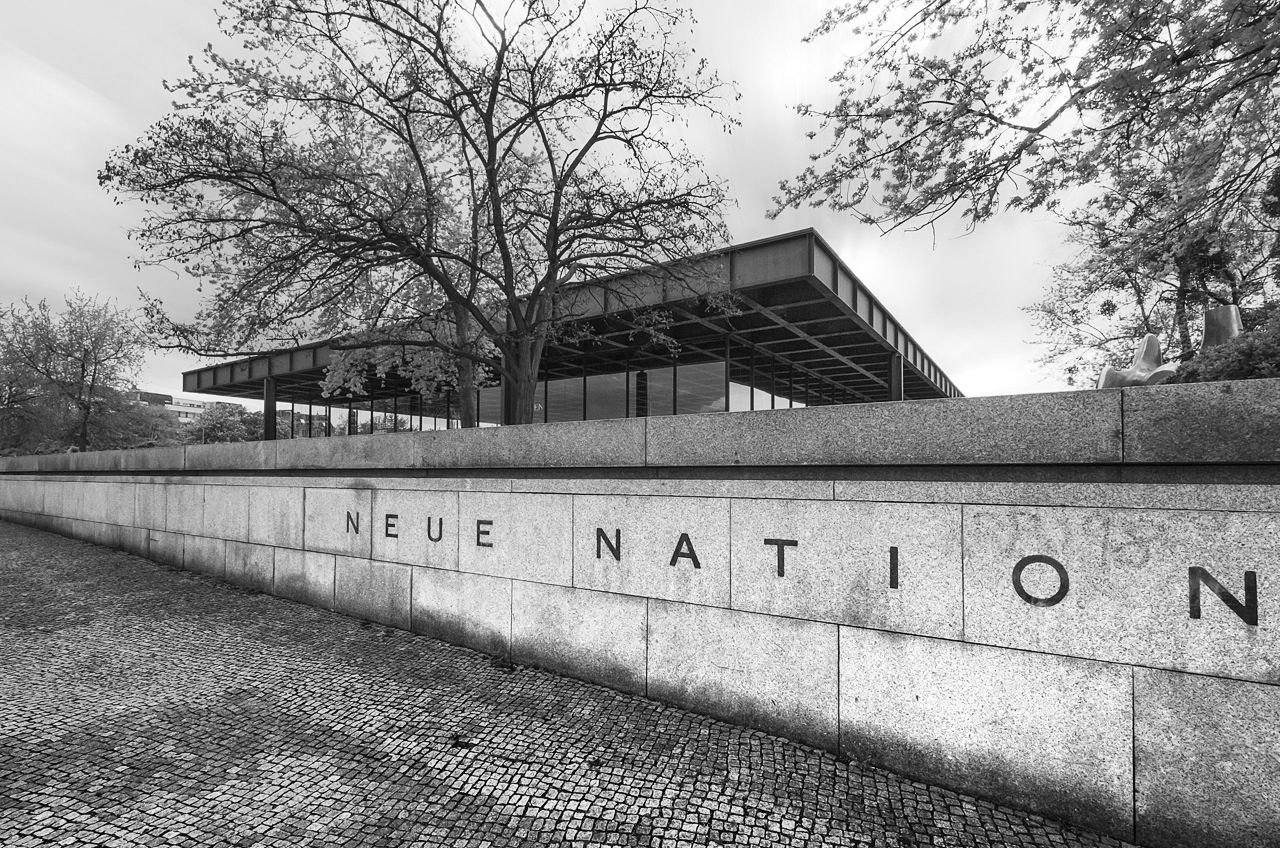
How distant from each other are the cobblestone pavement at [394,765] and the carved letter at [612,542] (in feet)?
4.02

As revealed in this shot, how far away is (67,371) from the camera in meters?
26.9

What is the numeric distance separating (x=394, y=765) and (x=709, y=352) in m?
19.7

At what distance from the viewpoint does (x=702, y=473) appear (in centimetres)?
514

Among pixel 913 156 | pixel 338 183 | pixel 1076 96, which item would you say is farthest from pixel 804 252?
pixel 338 183

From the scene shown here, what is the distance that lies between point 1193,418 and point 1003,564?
1.28 m

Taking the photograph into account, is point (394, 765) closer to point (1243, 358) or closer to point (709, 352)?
point (1243, 358)

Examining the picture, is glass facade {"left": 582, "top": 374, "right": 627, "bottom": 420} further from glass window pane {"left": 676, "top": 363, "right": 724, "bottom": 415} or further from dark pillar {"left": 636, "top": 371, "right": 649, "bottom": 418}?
glass window pane {"left": 676, "top": 363, "right": 724, "bottom": 415}

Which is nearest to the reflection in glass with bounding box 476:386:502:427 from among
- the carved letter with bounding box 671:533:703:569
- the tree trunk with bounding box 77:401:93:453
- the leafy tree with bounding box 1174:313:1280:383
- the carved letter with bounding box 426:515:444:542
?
the tree trunk with bounding box 77:401:93:453

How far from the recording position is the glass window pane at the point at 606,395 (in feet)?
84.2

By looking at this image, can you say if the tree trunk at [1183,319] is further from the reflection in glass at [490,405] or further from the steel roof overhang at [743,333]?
the reflection in glass at [490,405]

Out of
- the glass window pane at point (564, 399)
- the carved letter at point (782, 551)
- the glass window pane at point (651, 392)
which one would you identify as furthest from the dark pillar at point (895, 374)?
the carved letter at point (782, 551)

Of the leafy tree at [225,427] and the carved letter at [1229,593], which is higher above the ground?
the leafy tree at [225,427]

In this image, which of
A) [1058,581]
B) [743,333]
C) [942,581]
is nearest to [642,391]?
[743,333]

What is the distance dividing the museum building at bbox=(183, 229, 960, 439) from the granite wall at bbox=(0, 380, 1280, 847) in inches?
261
